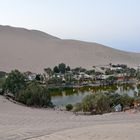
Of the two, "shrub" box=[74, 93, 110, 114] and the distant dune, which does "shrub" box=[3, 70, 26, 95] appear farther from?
the distant dune

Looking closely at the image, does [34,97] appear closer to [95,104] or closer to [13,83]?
[95,104]

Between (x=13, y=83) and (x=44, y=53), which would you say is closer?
(x=13, y=83)

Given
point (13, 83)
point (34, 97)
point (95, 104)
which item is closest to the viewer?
point (95, 104)

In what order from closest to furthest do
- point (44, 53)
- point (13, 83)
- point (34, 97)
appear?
point (34, 97) → point (13, 83) → point (44, 53)

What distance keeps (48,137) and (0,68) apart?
7698 centimetres

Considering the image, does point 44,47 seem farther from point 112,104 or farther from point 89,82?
point 112,104

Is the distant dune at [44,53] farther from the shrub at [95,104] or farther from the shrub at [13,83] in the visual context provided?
the shrub at [95,104]

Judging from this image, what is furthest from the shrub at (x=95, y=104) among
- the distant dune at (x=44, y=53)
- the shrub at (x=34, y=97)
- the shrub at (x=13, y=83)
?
the distant dune at (x=44, y=53)

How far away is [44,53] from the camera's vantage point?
110938mm

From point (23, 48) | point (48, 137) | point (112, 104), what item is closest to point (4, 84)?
point (112, 104)

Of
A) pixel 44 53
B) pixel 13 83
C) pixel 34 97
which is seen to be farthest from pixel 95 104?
pixel 44 53

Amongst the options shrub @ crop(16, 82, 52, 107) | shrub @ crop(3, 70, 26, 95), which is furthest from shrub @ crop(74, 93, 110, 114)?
shrub @ crop(3, 70, 26, 95)

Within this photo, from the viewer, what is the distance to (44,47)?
390 feet

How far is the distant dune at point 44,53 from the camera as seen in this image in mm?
98250
